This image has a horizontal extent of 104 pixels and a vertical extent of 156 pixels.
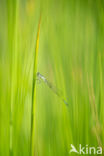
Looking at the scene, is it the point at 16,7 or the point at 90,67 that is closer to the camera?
the point at 16,7

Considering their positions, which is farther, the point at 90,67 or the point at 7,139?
the point at 90,67

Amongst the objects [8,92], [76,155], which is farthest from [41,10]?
[76,155]

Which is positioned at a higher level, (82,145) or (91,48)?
(91,48)

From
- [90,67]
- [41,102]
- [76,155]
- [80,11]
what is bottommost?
[76,155]

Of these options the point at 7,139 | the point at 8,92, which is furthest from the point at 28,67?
the point at 7,139

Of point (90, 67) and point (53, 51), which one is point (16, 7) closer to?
point (53, 51)

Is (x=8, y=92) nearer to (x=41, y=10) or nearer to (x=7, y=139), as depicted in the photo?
(x=7, y=139)
